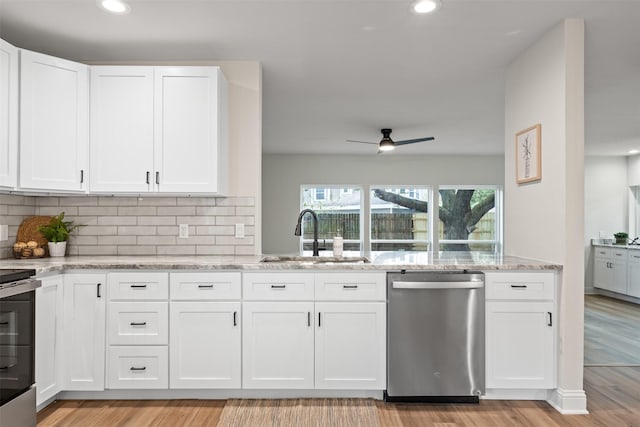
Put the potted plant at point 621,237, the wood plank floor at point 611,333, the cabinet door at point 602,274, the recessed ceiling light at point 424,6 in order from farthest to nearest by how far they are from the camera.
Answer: the potted plant at point 621,237, the cabinet door at point 602,274, the wood plank floor at point 611,333, the recessed ceiling light at point 424,6

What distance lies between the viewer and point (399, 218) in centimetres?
800

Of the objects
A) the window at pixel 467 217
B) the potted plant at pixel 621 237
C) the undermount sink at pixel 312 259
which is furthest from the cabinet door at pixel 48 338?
the potted plant at pixel 621 237

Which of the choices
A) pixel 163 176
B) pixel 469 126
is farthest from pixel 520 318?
pixel 469 126

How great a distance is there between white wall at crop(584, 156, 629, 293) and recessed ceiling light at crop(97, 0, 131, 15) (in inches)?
298

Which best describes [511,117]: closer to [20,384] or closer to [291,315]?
[291,315]

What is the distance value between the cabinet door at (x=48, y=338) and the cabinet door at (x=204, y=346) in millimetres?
677

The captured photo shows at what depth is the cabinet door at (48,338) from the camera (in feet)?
8.18

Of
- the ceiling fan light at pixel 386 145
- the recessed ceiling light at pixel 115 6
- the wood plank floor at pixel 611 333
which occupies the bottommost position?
the wood plank floor at pixel 611 333

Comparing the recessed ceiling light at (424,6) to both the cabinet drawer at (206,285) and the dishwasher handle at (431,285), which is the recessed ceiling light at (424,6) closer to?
the dishwasher handle at (431,285)

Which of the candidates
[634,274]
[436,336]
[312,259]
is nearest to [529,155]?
[436,336]

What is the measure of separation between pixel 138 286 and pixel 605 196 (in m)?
7.81

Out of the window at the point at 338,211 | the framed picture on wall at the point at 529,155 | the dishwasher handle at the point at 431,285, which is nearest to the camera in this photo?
the dishwasher handle at the point at 431,285

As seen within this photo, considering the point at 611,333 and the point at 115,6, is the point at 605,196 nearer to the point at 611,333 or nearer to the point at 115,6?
the point at 611,333

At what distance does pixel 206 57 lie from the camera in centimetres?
324
